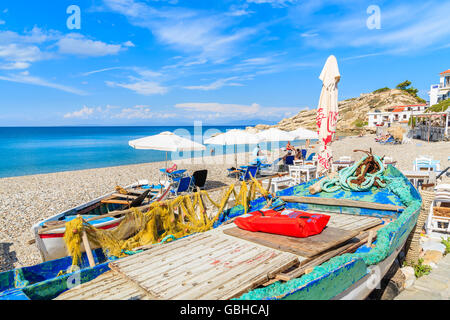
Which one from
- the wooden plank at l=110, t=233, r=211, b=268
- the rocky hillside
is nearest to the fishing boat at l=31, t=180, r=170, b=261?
the wooden plank at l=110, t=233, r=211, b=268

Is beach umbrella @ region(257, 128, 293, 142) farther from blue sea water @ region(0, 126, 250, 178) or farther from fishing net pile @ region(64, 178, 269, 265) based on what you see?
blue sea water @ region(0, 126, 250, 178)

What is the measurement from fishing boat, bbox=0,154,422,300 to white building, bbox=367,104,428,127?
56.8m

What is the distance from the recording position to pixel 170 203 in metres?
4.89

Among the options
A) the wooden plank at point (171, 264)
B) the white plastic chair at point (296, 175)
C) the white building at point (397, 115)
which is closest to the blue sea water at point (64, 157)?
the white plastic chair at point (296, 175)

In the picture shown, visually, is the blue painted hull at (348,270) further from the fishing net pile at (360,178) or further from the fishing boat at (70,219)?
the fishing boat at (70,219)

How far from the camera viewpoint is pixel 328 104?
6469 millimetres

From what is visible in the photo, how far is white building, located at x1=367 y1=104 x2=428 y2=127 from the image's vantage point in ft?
175

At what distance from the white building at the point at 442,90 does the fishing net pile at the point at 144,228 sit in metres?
65.0

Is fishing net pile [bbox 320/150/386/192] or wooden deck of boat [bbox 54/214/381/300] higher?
fishing net pile [bbox 320/150/386/192]

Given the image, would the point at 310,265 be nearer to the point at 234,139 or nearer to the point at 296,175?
the point at 296,175

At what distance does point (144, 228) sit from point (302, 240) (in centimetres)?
270

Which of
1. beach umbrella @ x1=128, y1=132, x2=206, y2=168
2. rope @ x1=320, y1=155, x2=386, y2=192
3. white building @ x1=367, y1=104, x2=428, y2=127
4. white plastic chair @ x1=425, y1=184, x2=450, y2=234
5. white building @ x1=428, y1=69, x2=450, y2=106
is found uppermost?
white building @ x1=428, y1=69, x2=450, y2=106
